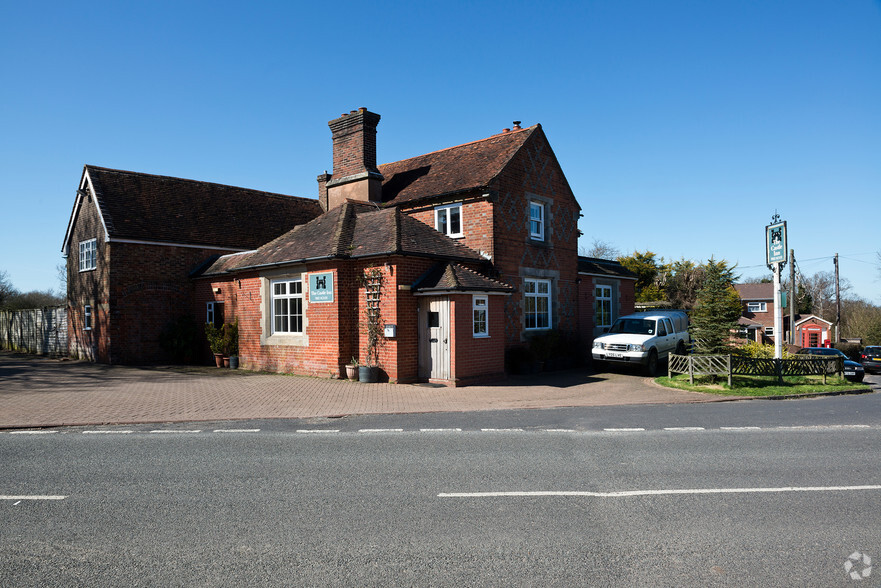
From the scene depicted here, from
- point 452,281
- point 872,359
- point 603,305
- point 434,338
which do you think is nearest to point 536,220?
point 603,305

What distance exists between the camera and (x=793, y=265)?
117 ft

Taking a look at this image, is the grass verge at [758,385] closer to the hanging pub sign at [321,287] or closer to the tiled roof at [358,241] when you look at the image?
the tiled roof at [358,241]

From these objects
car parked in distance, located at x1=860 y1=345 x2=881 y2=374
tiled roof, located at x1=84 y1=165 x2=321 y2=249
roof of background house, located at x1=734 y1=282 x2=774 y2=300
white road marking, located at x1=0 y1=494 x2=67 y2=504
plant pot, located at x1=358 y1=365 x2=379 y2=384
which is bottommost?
car parked in distance, located at x1=860 y1=345 x2=881 y2=374

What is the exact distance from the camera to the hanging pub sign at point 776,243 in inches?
717

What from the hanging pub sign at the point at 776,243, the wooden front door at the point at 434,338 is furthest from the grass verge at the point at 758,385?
the wooden front door at the point at 434,338

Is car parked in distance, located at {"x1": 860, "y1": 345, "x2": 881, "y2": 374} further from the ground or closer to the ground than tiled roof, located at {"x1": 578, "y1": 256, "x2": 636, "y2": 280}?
closer to the ground

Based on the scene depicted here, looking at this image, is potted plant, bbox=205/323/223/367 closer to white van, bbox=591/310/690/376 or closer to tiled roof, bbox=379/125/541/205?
tiled roof, bbox=379/125/541/205

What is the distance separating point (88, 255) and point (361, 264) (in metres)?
13.9

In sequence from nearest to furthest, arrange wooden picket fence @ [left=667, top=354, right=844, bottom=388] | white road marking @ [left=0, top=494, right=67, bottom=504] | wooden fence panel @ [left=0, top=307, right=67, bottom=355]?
white road marking @ [left=0, top=494, right=67, bottom=504] → wooden picket fence @ [left=667, top=354, right=844, bottom=388] → wooden fence panel @ [left=0, top=307, right=67, bottom=355]

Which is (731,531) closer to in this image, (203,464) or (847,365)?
(203,464)

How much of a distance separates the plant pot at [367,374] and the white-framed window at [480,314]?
2.98 m

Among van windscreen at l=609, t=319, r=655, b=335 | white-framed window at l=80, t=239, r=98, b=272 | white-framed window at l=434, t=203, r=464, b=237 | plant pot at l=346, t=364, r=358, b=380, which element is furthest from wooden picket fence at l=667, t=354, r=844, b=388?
white-framed window at l=80, t=239, r=98, b=272

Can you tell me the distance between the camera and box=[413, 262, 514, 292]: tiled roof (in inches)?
603

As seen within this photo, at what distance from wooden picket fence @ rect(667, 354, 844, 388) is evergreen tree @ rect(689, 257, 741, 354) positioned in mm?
417
